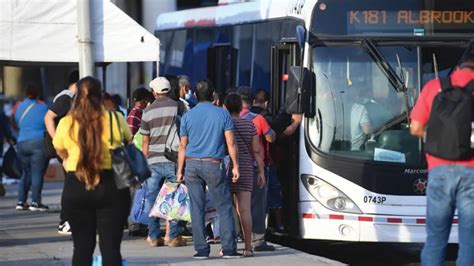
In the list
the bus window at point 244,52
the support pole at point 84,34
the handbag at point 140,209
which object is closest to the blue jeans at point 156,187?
the handbag at point 140,209

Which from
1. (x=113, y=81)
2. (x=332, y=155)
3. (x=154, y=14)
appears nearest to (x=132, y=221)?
(x=332, y=155)

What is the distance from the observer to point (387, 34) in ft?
41.3

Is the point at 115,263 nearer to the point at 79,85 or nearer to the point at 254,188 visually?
the point at 79,85

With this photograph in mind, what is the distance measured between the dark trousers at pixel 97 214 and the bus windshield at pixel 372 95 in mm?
4084

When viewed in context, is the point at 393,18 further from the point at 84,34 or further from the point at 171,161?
the point at 84,34

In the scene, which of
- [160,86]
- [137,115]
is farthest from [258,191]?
[137,115]

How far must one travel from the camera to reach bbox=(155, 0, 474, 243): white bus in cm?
1247

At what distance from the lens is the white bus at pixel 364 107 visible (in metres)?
12.5

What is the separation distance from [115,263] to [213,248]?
4.13 meters

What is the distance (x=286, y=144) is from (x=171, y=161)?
125cm

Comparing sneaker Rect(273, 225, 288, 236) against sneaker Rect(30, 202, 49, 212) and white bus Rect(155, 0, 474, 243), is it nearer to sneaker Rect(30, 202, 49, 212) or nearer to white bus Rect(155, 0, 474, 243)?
white bus Rect(155, 0, 474, 243)

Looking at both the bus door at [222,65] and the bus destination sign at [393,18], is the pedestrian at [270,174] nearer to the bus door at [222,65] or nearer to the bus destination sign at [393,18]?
the bus destination sign at [393,18]

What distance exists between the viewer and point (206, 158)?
456 inches

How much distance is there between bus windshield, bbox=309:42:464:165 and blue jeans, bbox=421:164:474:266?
137 inches
